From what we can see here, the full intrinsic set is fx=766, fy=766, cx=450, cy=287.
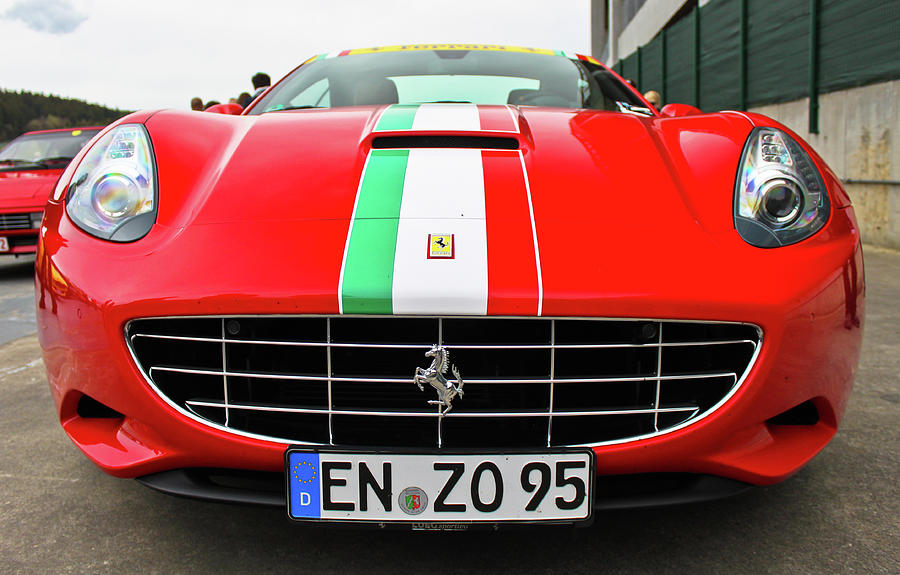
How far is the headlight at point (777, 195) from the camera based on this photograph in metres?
1.45

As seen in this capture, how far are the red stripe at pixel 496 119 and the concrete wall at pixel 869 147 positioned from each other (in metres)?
4.51

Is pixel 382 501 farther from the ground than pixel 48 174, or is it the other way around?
pixel 48 174

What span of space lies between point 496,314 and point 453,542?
0.54 m

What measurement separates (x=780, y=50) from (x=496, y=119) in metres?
6.32

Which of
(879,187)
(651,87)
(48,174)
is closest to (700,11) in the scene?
(651,87)

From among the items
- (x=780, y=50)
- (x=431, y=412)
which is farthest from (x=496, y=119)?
(x=780, y=50)

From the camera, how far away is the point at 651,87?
13.9m

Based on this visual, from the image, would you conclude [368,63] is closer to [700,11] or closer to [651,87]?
[700,11]

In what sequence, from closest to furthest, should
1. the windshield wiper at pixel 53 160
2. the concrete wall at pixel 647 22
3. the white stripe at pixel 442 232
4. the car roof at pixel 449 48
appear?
the white stripe at pixel 442 232 < the car roof at pixel 449 48 < the windshield wiper at pixel 53 160 < the concrete wall at pixel 647 22

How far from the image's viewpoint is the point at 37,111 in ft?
86.7

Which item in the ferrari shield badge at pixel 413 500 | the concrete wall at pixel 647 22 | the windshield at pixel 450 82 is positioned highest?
the concrete wall at pixel 647 22

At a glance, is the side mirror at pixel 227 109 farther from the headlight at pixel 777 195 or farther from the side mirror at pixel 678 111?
the headlight at pixel 777 195

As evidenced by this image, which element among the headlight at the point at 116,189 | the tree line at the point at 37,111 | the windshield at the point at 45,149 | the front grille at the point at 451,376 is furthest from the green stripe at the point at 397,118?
the tree line at the point at 37,111

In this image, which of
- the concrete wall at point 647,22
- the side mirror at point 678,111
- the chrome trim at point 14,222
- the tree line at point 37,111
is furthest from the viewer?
the tree line at point 37,111
